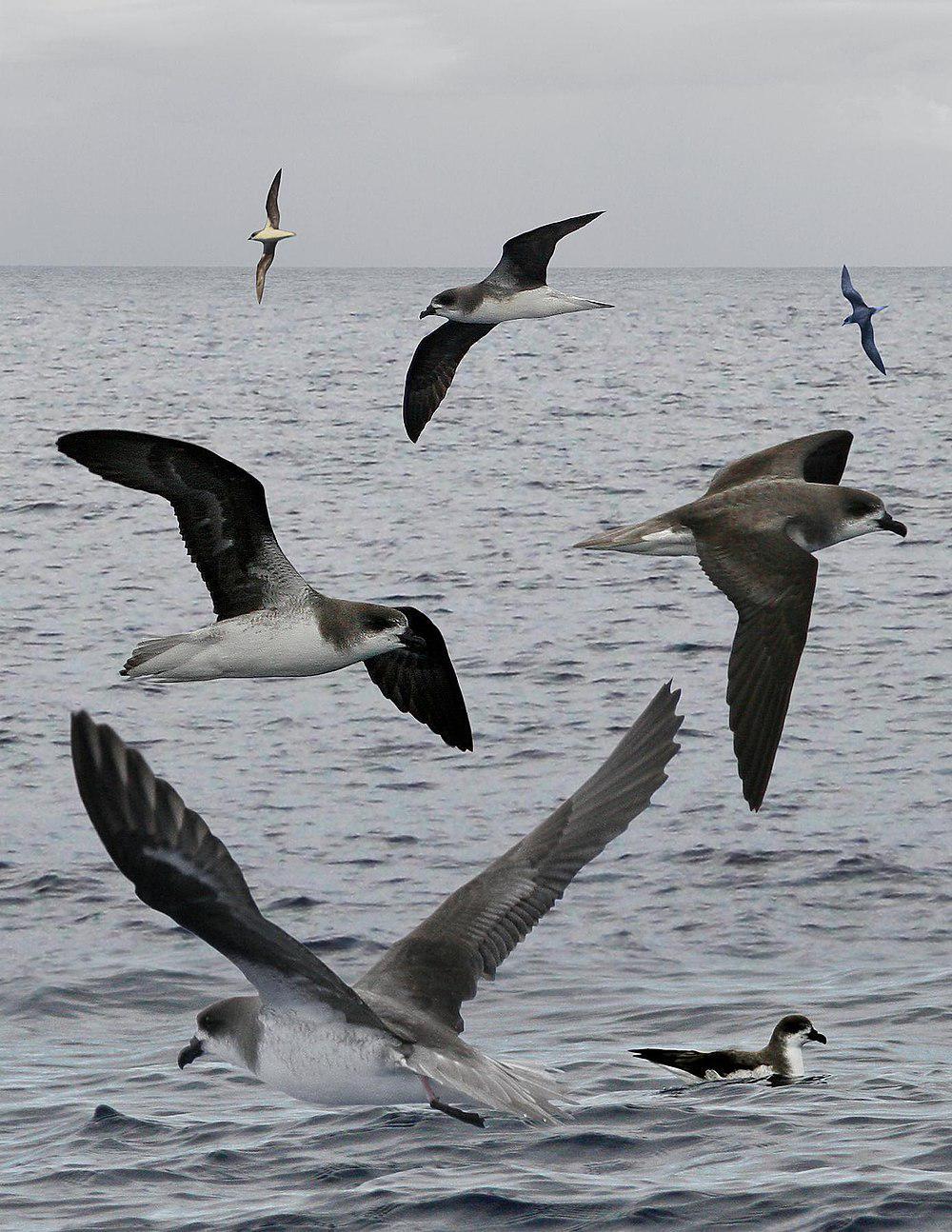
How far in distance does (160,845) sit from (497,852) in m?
11.3

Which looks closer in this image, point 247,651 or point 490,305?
point 247,651

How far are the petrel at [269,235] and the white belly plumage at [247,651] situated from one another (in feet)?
26.6

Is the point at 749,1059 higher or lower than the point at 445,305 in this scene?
lower

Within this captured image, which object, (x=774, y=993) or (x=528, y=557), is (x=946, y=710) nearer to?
(x=774, y=993)

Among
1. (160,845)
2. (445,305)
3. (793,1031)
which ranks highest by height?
(445,305)

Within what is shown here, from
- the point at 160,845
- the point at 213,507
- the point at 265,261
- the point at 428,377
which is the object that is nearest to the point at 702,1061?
the point at 213,507

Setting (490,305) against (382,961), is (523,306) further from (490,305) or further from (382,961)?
(382,961)

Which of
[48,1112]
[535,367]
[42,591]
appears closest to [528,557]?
[42,591]

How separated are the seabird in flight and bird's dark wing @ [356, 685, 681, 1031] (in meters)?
3.17

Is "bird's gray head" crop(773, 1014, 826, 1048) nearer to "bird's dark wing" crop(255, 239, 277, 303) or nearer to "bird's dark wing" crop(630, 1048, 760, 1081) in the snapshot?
"bird's dark wing" crop(630, 1048, 760, 1081)

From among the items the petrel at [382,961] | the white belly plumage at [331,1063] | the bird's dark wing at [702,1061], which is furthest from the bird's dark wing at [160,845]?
the bird's dark wing at [702,1061]

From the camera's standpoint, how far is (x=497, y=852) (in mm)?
17312

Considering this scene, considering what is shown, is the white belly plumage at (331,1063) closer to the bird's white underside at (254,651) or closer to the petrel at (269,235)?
the bird's white underside at (254,651)

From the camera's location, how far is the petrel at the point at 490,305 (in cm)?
1333
